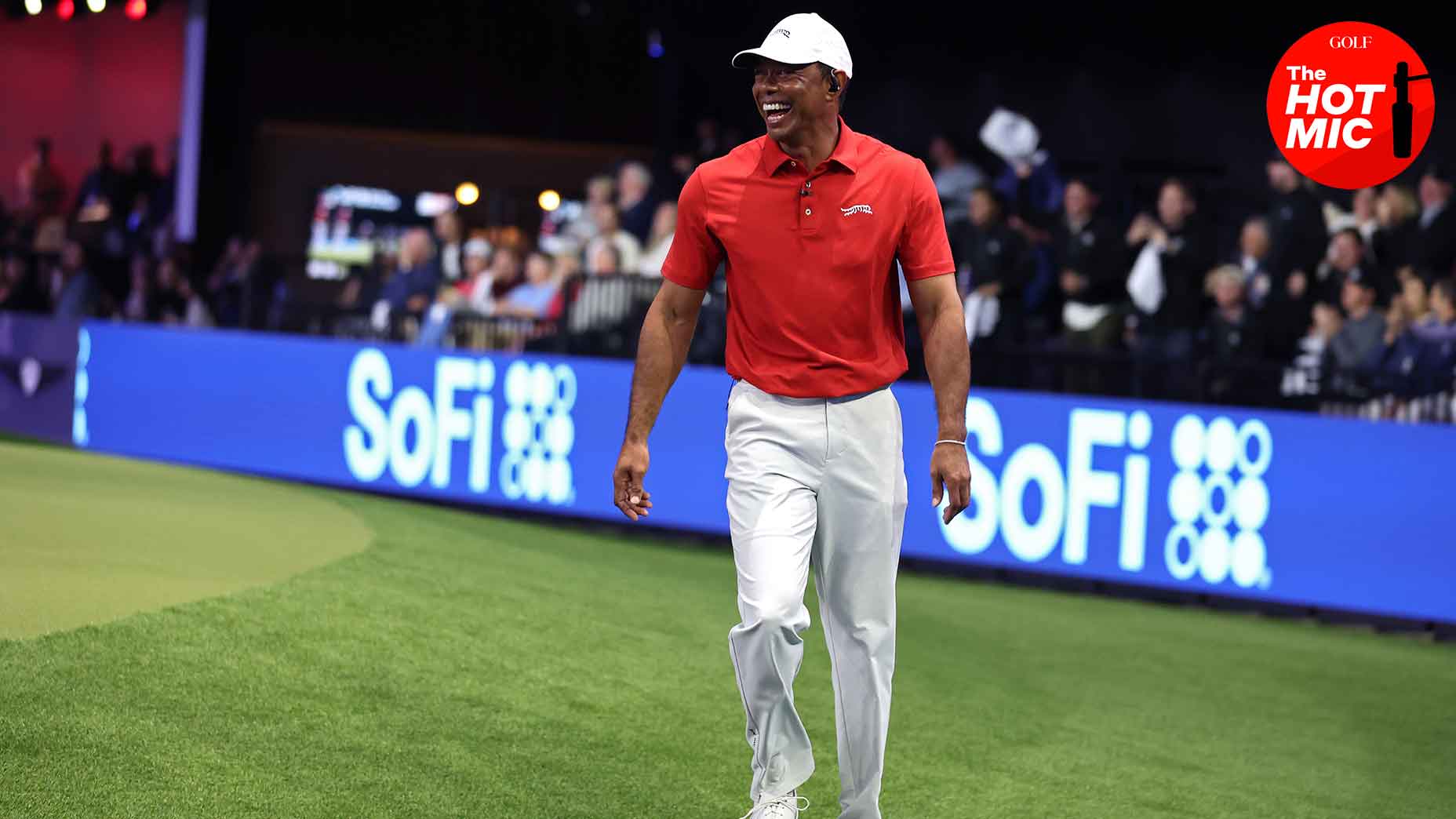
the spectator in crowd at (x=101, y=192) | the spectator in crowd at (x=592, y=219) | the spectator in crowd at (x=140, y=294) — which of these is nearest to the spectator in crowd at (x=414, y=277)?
the spectator in crowd at (x=592, y=219)

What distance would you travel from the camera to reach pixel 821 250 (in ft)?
15.4

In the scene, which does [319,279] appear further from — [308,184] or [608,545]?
[608,545]

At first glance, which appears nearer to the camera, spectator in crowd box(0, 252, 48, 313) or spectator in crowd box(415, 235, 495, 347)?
spectator in crowd box(415, 235, 495, 347)

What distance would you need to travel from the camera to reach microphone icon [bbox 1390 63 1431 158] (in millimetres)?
11266

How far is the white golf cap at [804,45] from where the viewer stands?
4.63m

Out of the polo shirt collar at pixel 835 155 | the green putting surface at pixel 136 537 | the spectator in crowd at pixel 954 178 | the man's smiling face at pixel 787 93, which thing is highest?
the spectator in crowd at pixel 954 178

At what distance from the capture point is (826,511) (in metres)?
4.73

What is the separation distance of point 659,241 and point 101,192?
12409 millimetres

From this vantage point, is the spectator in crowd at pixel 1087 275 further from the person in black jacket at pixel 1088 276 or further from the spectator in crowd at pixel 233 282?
the spectator in crowd at pixel 233 282

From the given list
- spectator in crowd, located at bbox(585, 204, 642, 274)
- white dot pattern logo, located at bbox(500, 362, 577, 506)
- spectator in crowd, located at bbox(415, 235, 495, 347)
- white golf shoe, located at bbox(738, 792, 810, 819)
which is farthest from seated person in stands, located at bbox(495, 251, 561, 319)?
white golf shoe, located at bbox(738, 792, 810, 819)

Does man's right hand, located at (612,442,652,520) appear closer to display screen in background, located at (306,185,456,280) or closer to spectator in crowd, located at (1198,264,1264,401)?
spectator in crowd, located at (1198,264,1264,401)

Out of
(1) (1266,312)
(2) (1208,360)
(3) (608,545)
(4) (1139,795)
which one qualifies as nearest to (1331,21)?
(1) (1266,312)

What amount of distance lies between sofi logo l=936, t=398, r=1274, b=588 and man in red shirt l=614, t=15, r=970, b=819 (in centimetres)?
586

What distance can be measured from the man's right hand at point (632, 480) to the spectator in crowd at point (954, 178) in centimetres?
977
